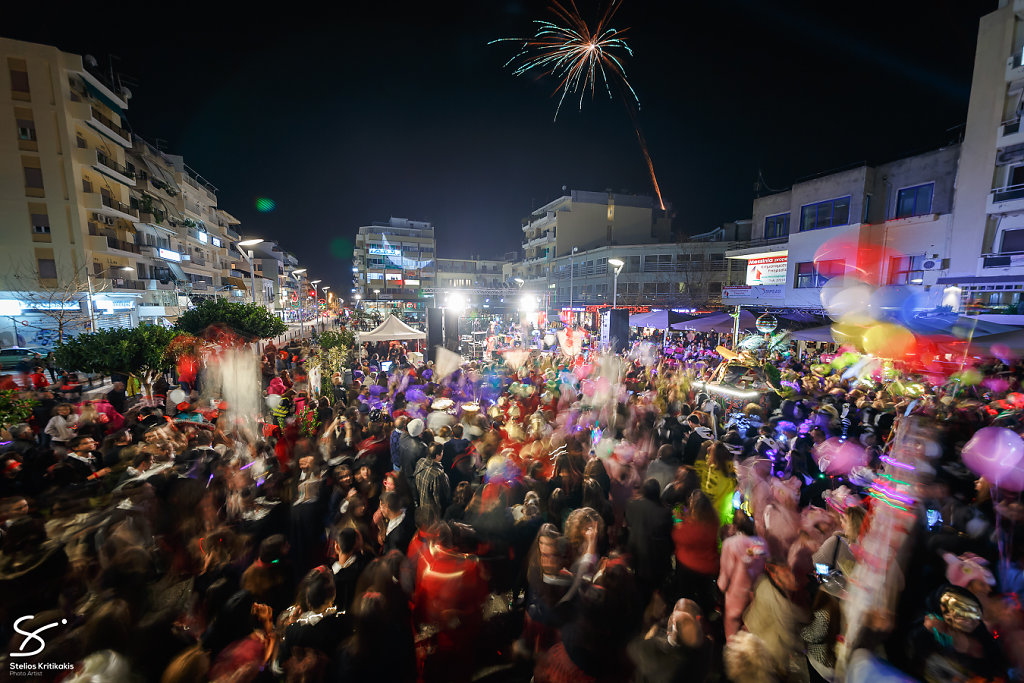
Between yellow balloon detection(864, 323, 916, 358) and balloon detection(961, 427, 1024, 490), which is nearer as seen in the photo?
balloon detection(961, 427, 1024, 490)

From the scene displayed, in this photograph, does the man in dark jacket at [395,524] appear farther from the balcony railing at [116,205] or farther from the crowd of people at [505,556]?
the balcony railing at [116,205]

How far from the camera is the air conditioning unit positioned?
1897 centimetres

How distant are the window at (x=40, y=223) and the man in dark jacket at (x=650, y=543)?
39123 mm

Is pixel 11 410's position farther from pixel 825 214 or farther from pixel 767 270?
pixel 767 270

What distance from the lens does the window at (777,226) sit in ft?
84.3

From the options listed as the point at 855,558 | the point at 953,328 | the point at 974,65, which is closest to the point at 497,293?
the point at 974,65

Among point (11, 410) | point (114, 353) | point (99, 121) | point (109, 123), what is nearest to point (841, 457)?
point (11, 410)

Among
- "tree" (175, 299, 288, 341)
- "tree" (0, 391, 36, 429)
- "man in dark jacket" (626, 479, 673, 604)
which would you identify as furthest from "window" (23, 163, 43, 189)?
"man in dark jacket" (626, 479, 673, 604)

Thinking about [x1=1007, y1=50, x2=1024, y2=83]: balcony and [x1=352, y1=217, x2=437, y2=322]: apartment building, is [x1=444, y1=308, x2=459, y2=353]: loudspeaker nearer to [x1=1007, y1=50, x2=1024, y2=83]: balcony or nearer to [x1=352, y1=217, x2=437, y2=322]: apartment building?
[x1=1007, y1=50, x2=1024, y2=83]: balcony

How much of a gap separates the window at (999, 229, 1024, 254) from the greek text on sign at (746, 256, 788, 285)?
8.79 metres

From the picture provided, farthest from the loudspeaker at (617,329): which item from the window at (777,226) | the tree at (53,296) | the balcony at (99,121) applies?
the balcony at (99,121)

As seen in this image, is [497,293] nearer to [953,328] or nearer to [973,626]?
[953,328]

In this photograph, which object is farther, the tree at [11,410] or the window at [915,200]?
the window at [915,200]

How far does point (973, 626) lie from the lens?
231cm
